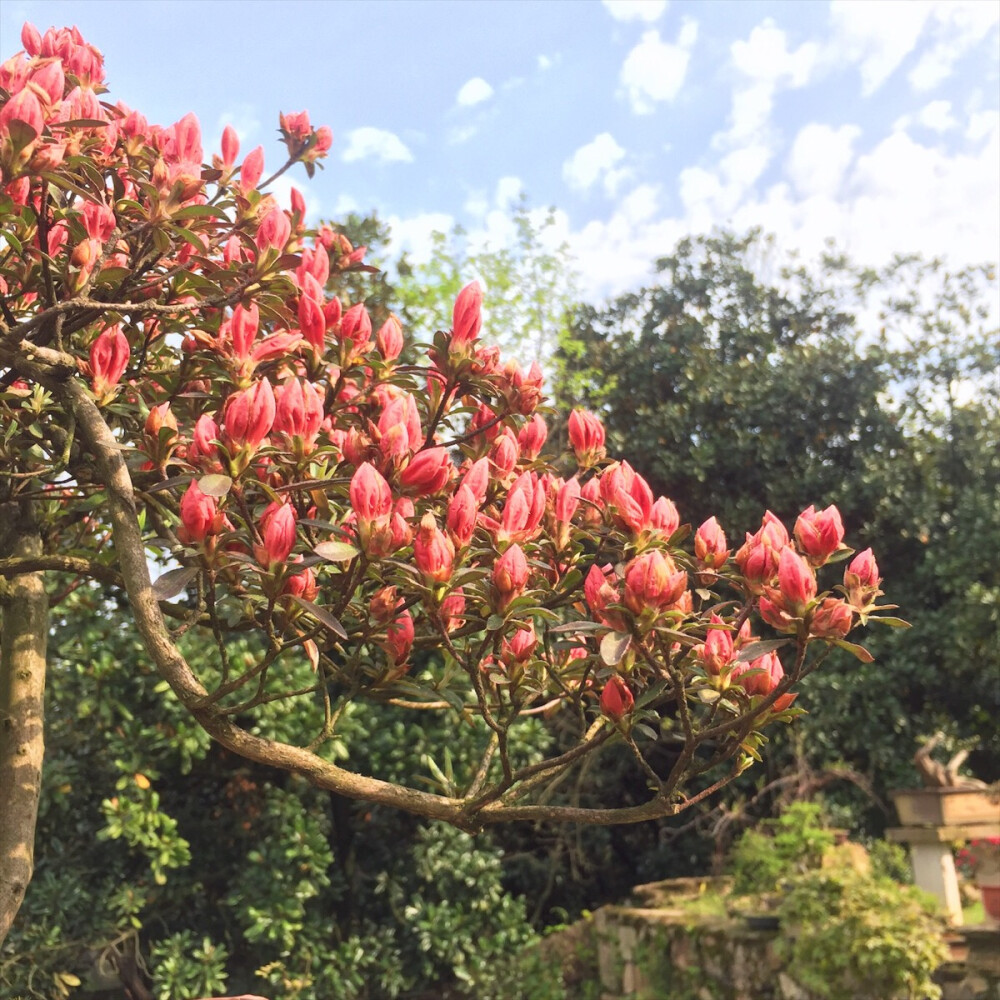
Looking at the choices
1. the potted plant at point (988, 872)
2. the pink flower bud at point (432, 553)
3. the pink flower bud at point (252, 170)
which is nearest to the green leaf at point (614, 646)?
the pink flower bud at point (432, 553)

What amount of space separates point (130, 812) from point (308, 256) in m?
4.29

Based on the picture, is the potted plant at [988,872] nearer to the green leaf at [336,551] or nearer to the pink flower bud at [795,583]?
the pink flower bud at [795,583]

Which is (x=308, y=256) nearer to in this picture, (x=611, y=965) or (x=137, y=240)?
(x=137, y=240)

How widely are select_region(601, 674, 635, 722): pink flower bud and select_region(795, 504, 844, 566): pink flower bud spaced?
0.40 meters

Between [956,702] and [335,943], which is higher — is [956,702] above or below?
above

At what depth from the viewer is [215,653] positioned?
608 centimetres

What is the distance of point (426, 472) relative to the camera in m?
1.63

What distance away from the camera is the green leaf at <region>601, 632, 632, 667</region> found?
1.52 metres

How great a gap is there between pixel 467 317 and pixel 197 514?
0.70 m

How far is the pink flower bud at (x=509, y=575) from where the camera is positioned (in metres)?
1.60

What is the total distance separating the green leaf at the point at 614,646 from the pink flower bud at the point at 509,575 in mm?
163

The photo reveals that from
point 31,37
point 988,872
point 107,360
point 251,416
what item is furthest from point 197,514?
point 988,872

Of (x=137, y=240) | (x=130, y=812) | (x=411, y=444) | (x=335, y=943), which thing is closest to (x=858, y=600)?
(x=411, y=444)

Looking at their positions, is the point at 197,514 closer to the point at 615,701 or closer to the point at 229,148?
the point at 615,701
